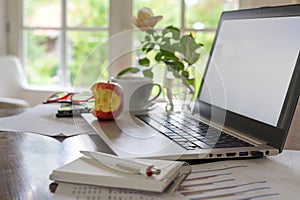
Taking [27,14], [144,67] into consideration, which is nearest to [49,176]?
[144,67]

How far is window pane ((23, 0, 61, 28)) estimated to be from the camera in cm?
293

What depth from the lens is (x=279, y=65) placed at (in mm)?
949

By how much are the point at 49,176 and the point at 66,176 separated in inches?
1.5

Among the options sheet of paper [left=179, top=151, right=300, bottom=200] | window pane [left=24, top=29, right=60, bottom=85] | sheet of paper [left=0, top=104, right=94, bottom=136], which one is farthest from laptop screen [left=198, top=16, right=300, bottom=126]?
window pane [left=24, top=29, right=60, bottom=85]

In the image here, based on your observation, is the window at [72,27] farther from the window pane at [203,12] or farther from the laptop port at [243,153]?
the laptop port at [243,153]

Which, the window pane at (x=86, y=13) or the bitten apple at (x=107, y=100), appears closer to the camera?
the bitten apple at (x=107, y=100)

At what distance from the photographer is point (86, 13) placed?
290cm

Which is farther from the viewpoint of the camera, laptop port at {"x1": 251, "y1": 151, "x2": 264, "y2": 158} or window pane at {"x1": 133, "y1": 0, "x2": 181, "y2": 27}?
window pane at {"x1": 133, "y1": 0, "x2": 181, "y2": 27}

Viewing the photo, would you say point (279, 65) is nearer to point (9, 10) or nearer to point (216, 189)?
point (216, 189)

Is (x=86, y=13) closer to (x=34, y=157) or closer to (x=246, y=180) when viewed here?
(x=34, y=157)

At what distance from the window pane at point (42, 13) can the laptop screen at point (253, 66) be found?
6.09 ft

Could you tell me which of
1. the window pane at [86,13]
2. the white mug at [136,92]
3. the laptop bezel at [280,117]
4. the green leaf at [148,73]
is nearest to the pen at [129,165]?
the laptop bezel at [280,117]

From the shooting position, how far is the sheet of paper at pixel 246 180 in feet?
2.29

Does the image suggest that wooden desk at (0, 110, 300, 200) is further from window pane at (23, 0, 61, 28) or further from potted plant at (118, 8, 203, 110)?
window pane at (23, 0, 61, 28)
